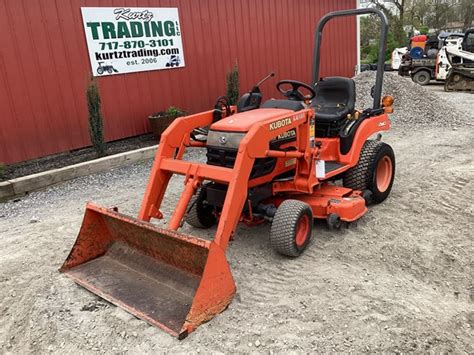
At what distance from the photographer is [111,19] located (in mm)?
7520

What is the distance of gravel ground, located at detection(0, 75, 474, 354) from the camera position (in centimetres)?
281

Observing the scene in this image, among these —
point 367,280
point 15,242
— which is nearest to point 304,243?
point 367,280

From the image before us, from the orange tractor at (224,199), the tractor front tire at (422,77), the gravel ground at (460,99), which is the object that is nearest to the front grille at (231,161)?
the orange tractor at (224,199)

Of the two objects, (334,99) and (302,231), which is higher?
(334,99)

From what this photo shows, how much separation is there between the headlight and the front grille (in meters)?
0.04

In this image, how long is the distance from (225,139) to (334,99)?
191 centimetres

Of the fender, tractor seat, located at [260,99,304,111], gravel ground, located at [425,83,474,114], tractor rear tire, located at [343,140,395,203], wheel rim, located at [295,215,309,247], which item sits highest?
tractor seat, located at [260,99,304,111]

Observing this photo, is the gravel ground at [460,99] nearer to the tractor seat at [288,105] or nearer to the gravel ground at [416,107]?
the gravel ground at [416,107]

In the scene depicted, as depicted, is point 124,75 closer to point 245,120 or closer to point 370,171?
point 245,120

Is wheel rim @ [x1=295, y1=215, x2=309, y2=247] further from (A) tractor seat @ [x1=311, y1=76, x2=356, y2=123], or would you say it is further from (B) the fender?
(A) tractor seat @ [x1=311, y1=76, x2=356, y2=123]

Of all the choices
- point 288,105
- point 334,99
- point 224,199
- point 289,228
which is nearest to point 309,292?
point 289,228

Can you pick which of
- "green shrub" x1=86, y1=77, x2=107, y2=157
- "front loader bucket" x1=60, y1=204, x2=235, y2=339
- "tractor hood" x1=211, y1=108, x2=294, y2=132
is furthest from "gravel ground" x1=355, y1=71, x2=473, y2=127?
"front loader bucket" x1=60, y1=204, x2=235, y2=339

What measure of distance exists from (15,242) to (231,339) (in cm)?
282

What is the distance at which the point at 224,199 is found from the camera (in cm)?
381
